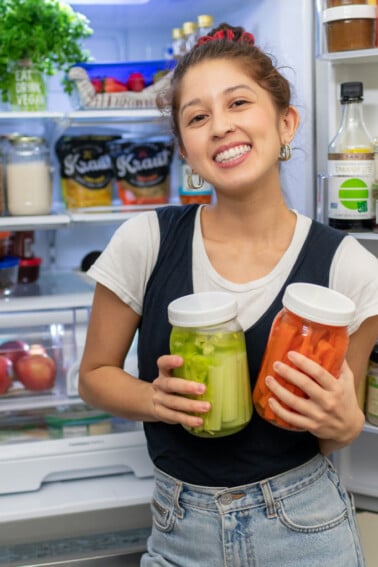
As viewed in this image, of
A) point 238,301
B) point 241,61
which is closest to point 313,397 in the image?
point 238,301

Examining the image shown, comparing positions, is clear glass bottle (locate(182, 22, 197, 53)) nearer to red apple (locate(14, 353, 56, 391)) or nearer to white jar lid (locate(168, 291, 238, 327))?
red apple (locate(14, 353, 56, 391))

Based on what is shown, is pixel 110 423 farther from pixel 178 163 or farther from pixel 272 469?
pixel 272 469

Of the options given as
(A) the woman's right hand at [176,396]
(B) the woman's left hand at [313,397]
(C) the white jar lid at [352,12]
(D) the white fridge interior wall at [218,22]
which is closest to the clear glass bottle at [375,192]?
(D) the white fridge interior wall at [218,22]

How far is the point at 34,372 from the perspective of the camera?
201 cm

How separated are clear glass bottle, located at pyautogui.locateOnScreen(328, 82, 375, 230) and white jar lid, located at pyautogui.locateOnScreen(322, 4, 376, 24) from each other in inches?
5.5

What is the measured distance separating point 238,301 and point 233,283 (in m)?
0.03

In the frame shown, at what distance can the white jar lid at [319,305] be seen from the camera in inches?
35.1

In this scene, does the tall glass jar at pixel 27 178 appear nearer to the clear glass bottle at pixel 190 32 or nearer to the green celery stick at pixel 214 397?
the clear glass bottle at pixel 190 32

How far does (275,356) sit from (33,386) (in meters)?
1.21

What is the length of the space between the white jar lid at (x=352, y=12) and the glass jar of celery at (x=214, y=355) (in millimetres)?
919

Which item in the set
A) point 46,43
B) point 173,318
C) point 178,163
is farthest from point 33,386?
point 173,318

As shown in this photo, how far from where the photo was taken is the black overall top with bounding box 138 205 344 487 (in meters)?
1.13

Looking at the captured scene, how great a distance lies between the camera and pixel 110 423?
2.08 m

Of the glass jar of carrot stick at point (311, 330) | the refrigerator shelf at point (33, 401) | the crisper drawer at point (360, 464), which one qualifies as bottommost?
the crisper drawer at point (360, 464)
